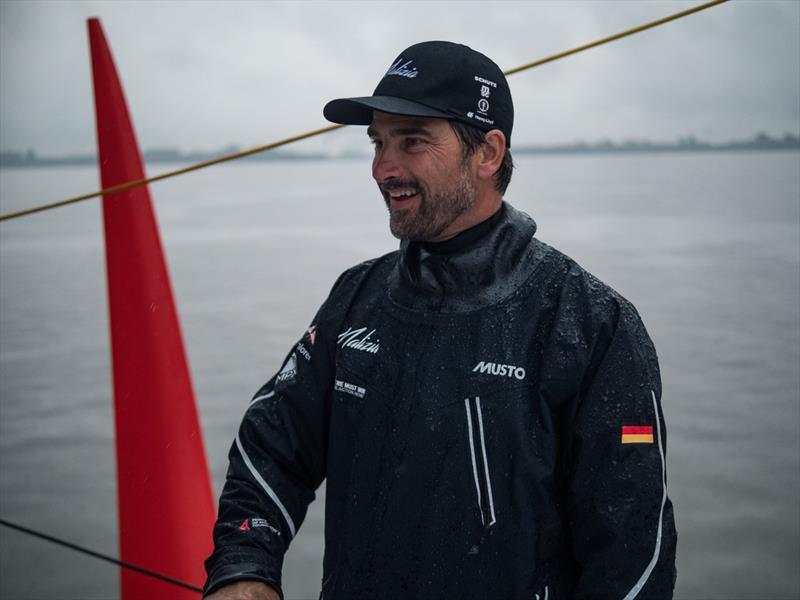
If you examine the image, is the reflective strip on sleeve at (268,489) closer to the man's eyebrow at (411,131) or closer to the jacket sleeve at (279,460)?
the jacket sleeve at (279,460)

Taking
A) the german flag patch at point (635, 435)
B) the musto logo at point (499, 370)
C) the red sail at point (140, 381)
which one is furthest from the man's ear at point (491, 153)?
the red sail at point (140, 381)

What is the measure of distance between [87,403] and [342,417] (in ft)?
12.7

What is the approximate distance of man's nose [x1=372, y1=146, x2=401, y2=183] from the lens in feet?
4.04

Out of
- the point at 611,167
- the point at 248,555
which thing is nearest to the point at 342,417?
the point at 248,555

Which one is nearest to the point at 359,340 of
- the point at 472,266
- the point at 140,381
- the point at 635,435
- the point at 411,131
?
the point at 472,266

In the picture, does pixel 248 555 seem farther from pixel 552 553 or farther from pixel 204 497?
pixel 204 497

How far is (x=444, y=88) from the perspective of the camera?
46.5 inches

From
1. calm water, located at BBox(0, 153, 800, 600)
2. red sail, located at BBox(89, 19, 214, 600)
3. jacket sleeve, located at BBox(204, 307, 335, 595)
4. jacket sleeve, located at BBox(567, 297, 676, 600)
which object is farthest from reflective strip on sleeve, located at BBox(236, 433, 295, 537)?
calm water, located at BBox(0, 153, 800, 600)

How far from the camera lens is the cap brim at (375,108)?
1151 mm

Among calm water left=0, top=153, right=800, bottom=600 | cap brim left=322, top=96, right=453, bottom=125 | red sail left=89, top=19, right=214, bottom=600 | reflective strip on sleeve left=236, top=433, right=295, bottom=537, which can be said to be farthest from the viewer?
calm water left=0, top=153, right=800, bottom=600

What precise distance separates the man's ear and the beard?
3 cm

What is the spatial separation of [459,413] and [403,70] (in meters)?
0.53

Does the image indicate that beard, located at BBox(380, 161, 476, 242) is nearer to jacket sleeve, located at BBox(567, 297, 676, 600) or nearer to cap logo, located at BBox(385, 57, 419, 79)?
cap logo, located at BBox(385, 57, 419, 79)

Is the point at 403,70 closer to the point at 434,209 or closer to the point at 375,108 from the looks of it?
the point at 375,108
